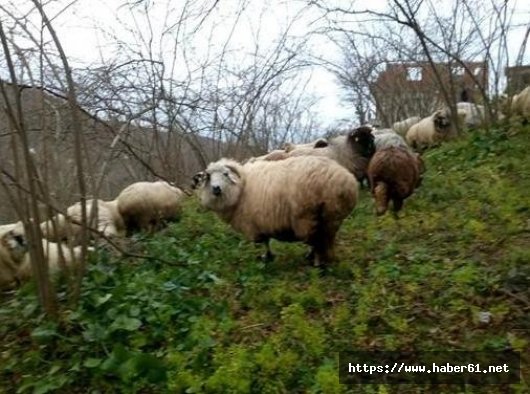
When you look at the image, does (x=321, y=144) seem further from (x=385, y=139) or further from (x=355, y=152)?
(x=385, y=139)

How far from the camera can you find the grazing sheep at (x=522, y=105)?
12923 millimetres

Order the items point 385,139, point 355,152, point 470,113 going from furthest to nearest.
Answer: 1. point 470,113
2. point 355,152
3. point 385,139

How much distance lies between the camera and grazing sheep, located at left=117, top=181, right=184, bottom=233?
1055 cm

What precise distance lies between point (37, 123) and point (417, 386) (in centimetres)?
474

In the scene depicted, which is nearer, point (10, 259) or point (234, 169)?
point (10, 259)

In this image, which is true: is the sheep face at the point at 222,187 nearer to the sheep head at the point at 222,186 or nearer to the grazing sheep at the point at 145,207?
the sheep head at the point at 222,186

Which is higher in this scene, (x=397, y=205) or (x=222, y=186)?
(x=222, y=186)

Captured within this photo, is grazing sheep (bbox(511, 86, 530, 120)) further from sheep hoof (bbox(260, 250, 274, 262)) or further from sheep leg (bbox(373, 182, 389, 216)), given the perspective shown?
sheep hoof (bbox(260, 250, 274, 262))

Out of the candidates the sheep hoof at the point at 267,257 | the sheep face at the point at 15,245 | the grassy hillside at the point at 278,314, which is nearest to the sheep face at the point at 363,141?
the grassy hillside at the point at 278,314

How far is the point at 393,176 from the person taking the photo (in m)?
8.37

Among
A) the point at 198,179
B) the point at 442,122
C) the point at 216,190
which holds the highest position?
the point at 442,122

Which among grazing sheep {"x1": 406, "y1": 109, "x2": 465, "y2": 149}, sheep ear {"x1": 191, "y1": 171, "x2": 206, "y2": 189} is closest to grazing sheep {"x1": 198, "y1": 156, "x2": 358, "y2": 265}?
sheep ear {"x1": 191, "y1": 171, "x2": 206, "y2": 189}

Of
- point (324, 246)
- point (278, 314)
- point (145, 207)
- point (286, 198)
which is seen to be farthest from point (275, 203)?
point (145, 207)

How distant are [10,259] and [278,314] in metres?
3.76
